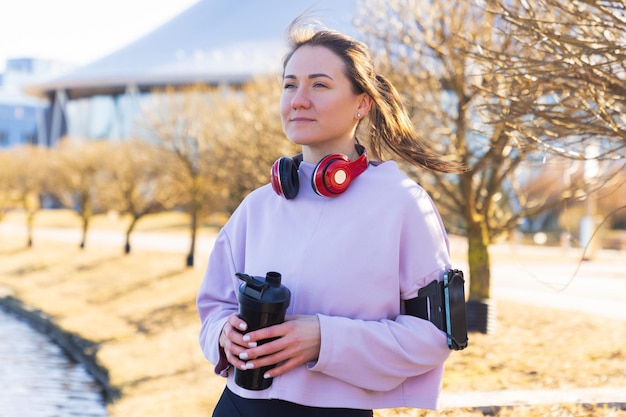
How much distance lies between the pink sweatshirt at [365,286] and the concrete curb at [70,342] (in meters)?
9.07

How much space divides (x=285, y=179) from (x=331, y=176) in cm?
16

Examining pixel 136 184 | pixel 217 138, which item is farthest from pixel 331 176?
pixel 136 184

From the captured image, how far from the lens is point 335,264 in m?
2.15

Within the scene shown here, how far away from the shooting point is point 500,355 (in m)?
9.79

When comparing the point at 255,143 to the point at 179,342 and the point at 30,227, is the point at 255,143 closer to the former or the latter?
the point at 179,342

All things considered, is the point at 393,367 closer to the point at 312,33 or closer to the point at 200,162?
the point at 312,33

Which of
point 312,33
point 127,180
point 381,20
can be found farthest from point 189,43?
point 312,33

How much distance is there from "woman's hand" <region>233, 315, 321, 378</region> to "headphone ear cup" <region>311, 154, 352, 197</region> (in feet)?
1.05

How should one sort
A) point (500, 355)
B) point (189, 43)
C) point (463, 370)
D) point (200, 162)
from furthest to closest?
1. point (189, 43)
2. point (200, 162)
3. point (500, 355)
4. point (463, 370)

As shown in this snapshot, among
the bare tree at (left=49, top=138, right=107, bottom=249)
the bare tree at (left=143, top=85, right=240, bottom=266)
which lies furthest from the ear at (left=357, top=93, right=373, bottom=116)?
the bare tree at (left=49, top=138, right=107, bottom=249)

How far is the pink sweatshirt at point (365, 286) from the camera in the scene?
2098mm

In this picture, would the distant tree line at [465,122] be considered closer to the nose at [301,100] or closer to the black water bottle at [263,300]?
the nose at [301,100]

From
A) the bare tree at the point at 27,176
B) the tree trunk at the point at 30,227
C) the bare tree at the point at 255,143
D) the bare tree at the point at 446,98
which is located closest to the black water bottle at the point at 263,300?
the bare tree at the point at 446,98

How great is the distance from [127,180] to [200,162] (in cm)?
597
